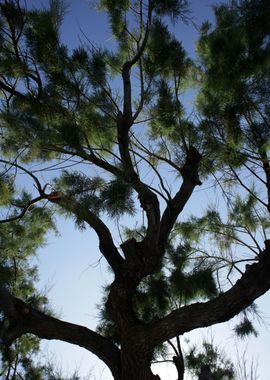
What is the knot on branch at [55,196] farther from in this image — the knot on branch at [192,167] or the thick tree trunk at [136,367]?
the thick tree trunk at [136,367]

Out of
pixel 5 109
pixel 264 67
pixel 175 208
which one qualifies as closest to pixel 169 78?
pixel 264 67

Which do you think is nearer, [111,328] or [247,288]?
[247,288]

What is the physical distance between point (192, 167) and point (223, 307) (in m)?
0.80

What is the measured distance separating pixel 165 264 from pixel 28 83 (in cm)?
140

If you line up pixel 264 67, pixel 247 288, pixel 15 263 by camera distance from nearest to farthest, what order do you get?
pixel 247 288
pixel 264 67
pixel 15 263

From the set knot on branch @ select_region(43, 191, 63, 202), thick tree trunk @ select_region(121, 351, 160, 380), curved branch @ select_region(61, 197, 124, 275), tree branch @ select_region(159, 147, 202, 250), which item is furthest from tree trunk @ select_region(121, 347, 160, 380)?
knot on branch @ select_region(43, 191, 63, 202)

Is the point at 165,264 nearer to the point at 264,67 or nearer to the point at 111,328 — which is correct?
the point at 111,328

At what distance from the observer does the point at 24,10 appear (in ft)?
7.52

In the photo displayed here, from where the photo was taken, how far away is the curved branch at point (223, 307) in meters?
1.82

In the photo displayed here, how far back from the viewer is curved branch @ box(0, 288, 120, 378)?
6.57 ft

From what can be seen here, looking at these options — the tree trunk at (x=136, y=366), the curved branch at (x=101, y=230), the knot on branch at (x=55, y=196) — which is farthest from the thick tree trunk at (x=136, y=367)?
the knot on branch at (x=55, y=196)

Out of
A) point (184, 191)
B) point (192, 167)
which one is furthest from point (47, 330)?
point (192, 167)

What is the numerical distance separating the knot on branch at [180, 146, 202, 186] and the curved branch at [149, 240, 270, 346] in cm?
57

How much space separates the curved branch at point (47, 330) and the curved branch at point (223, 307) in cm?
25
